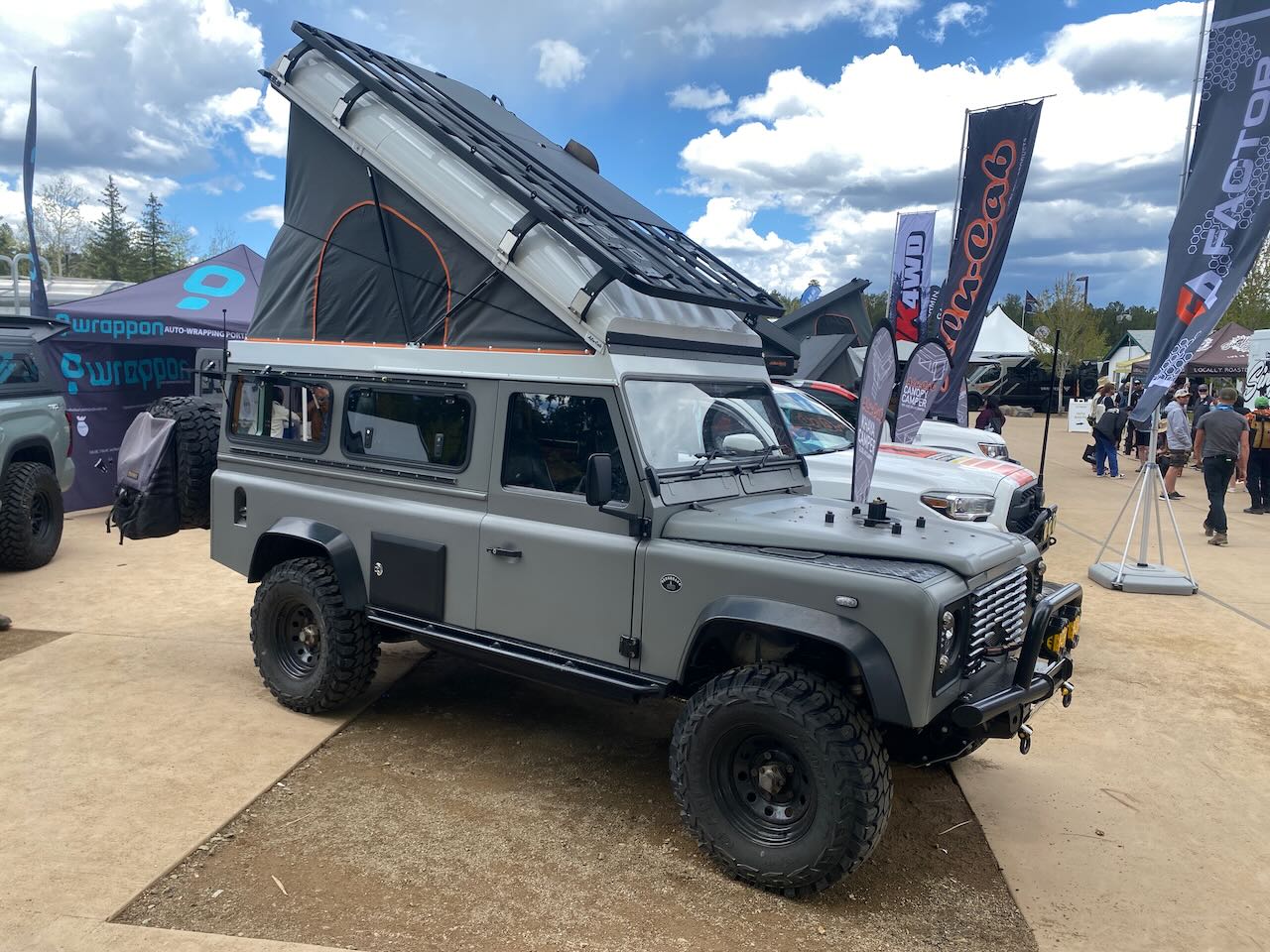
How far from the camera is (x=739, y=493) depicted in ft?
13.9

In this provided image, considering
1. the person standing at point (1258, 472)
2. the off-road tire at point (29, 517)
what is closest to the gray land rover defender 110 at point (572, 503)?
the off-road tire at point (29, 517)

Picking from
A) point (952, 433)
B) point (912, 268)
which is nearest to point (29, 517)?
point (952, 433)

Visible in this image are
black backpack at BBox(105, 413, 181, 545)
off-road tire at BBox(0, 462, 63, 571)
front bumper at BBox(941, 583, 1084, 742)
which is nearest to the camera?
front bumper at BBox(941, 583, 1084, 742)

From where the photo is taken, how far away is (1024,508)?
7449 mm

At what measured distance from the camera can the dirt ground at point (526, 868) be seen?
314 cm

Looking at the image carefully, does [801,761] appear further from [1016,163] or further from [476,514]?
[1016,163]

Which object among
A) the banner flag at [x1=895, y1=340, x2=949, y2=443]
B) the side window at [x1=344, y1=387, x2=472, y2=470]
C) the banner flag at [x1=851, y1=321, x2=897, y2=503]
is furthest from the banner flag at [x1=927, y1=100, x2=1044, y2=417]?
the side window at [x1=344, y1=387, x2=472, y2=470]

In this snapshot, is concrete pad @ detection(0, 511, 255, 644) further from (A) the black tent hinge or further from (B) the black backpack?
(A) the black tent hinge

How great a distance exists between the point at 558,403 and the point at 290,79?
8.50 feet

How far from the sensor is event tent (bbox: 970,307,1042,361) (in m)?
38.8

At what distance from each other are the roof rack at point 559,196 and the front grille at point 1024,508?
139 inches

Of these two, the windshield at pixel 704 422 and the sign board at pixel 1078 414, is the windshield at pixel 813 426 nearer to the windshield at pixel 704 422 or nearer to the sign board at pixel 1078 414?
the windshield at pixel 704 422

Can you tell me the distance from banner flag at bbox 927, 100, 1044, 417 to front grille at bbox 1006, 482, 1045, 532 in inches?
149

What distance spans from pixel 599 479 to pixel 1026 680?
186cm
